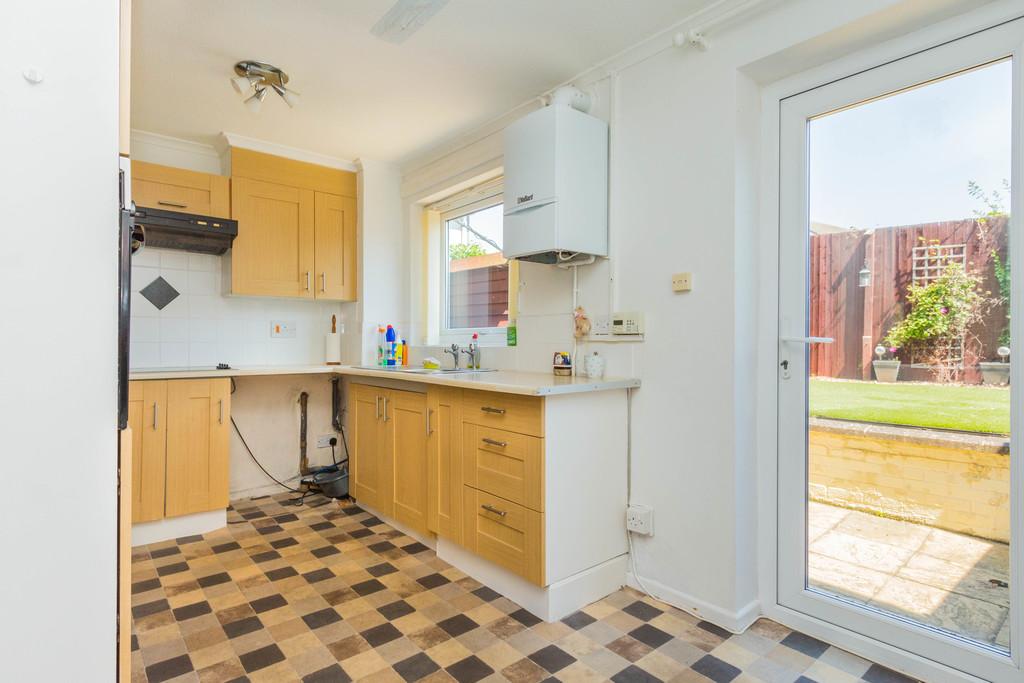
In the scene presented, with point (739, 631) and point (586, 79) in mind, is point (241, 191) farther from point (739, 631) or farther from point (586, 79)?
point (739, 631)

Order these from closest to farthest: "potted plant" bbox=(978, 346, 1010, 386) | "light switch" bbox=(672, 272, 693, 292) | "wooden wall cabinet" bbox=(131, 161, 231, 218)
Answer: "potted plant" bbox=(978, 346, 1010, 386) → "light switch" bbox=(672, 272, 693, 292) → "wooden wall cabinet" bbox=(131, 161, 231, 218)

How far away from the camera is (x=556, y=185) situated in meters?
2.28

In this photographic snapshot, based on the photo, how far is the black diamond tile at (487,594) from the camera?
219 cm

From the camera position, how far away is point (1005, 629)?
1.54m

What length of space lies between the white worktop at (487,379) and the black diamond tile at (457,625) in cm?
89

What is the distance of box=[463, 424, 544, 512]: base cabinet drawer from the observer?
202 cm

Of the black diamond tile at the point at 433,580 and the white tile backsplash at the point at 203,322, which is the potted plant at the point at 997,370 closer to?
the black diamond tile at the point at 433,580

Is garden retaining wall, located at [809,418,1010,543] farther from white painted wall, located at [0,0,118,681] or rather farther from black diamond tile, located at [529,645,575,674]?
white painted wall, located at [0,0,118,681]

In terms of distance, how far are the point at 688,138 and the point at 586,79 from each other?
721 millimetres

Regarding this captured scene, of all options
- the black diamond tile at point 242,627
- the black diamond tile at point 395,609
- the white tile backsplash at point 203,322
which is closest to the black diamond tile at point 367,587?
the black diamond tile at point 395,609

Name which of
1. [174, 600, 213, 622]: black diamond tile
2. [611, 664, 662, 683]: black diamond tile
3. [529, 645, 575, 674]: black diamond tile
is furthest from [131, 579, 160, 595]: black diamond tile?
[611, 664, 662, 683]: black diamond tile

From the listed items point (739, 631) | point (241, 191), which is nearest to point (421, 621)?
point (739, 631)

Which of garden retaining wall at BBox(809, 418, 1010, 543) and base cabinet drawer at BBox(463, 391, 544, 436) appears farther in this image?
base cabinet drawer at BBox(463, 391, 544, 436)

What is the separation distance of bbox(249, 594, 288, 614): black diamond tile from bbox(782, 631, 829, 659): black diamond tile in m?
1.93
